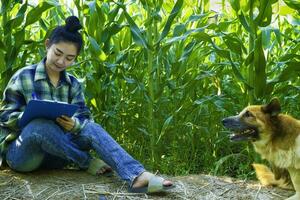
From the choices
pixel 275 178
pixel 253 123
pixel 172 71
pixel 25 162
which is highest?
pixel 172 71

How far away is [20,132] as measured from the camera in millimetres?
3150

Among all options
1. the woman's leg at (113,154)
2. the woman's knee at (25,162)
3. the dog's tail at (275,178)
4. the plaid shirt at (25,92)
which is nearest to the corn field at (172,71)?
the dog's tail at (275,178)

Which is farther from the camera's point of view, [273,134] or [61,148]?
[273,134]

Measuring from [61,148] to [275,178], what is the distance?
160cm

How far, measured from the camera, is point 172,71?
3965mm

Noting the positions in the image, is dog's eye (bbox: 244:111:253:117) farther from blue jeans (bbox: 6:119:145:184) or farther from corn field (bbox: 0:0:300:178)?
blue jeans (bbox: 6:119:145:184)

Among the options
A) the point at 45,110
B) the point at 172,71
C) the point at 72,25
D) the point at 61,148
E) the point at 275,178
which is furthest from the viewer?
the point at 172,71

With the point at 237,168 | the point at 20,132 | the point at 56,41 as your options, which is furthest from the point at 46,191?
the point at 237,168

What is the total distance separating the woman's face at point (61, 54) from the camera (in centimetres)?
306

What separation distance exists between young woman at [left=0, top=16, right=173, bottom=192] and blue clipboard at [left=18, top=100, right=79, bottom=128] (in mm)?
42

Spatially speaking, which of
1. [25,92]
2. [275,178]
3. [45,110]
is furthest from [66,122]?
[275,178]

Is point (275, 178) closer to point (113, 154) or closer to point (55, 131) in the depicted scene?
point (113, 154)

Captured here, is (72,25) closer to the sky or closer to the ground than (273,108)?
closer to the sky

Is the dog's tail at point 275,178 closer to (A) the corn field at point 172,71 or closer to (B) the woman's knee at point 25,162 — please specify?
(A) the corn field at point 172,71
